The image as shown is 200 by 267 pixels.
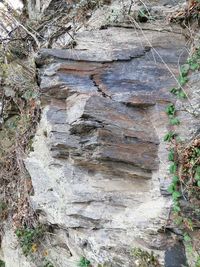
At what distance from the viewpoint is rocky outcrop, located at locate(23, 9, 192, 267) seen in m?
4.13

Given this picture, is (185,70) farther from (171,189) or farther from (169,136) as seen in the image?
(171,189)

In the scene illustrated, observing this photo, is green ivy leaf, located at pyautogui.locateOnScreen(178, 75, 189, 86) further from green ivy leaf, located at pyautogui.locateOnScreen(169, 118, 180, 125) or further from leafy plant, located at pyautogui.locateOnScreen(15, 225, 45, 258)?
leafy plant, located at pyautogui.locateOnScreen(15, 225, 45, 258)

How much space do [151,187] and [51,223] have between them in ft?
6.36

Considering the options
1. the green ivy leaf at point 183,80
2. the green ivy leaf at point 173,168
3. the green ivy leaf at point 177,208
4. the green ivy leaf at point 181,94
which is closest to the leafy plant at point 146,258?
the green ivy leaf at point 177,208

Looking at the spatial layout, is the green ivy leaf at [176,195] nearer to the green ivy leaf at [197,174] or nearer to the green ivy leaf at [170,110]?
the green ivy leaf at [197,174]

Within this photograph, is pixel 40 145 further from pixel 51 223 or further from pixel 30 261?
pixel 30 261

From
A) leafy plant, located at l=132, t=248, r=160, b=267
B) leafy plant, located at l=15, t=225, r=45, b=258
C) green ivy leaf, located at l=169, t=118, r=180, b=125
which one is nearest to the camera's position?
leafy plant, located at l=132, t=248, r=160, b=267

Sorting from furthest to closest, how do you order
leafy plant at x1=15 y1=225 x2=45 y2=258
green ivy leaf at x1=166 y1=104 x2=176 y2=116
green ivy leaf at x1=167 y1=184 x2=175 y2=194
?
leafy plant at x1=15 y1=225 x2=45 y2=258, green ivy leaf at x1=166 y1=104 x2=176 y2=116, green ivy leaf at x1=167 y1=184 x2=175 y2=194

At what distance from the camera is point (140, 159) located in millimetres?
4164

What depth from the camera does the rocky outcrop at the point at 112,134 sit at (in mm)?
4129

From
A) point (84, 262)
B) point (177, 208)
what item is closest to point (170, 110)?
point (177, 208)

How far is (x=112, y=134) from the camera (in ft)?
13.7

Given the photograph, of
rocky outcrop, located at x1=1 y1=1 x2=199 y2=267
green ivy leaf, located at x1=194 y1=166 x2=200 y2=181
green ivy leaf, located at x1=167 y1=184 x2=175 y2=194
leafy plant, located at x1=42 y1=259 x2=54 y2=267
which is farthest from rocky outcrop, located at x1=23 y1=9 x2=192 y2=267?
leafy plant, located at x1=42 y1=259 x2=54 y2=267

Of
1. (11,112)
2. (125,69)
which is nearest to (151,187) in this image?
(125,69)
